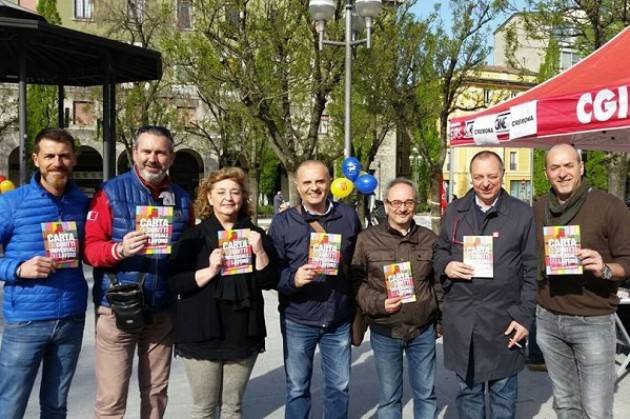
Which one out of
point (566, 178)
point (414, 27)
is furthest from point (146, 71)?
point (414, 27)

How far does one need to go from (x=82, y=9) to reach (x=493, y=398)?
3690 centimetres

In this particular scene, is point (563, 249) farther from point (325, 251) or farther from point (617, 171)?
point (617, 171)

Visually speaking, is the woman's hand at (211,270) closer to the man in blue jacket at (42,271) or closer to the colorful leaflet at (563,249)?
the man in blue jacket at (42,271)

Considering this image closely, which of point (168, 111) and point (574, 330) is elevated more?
point (168, 111)

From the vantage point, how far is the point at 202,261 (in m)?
3.29

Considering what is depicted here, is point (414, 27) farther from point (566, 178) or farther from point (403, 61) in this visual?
point (566, 178)

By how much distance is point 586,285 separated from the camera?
3.35 meters

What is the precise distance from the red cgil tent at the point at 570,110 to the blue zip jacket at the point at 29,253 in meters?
4.29

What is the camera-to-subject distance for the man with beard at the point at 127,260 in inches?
127

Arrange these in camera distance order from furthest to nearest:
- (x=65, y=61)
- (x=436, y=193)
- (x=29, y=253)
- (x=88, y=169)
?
1. (x=88, y=169)
2. (x=436, y=193)
3. (x=65, y=61)
4. (x=29, y=253)

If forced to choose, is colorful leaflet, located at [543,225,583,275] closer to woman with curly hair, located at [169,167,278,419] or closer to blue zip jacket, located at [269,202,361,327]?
blue zip jacket, located at [269,202,361,327]

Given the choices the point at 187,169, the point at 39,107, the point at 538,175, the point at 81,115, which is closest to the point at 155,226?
the point at 39,107

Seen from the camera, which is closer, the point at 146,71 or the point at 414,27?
the point at 146,71

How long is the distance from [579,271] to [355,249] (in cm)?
129
